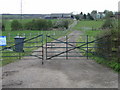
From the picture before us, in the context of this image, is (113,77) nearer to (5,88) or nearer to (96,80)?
(96,80)

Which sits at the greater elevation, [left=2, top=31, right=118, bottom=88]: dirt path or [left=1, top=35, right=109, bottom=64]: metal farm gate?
[left=1, top=35, right=109, bottom=64]: metal farm gate

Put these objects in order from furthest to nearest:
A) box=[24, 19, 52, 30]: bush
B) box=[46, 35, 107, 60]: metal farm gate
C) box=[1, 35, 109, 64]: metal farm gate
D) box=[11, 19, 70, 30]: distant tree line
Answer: box=[24, 19, 52, 30]: bush, box=[11, 19, 70, 30]: distant tree line, box=[46, 35, 107, 60]: metal farm gate, box=[1, 35, 109, 64]: metal farm gate

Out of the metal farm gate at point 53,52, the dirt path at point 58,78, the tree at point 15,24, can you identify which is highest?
the tree at point 15,24

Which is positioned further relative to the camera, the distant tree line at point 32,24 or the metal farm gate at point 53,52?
the distant tree line at point 32,24

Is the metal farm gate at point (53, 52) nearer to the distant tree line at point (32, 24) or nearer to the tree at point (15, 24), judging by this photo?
the distant tree line at point (32, 24)

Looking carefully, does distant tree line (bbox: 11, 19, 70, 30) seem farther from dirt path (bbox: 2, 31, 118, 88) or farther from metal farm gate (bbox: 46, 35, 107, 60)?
dirt path (bbox: 2, 31, 118, 88)

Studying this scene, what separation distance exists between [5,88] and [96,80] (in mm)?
3135

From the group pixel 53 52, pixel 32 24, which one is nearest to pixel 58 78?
pixel 53 52

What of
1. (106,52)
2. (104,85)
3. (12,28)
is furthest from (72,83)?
(12,28)

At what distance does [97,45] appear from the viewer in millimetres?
11797

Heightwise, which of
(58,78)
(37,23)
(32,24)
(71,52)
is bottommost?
(58,78)

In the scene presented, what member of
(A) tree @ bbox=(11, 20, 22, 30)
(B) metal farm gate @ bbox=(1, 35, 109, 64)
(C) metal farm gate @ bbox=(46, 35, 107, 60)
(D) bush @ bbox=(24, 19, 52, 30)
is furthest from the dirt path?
(A) tree @ bbox=(11, 20, 22, 30)

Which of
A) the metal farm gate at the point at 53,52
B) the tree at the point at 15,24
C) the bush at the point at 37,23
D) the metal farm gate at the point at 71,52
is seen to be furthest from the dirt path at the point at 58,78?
the tree at the point at 15,24

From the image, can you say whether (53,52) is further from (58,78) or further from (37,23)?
(37,23)
